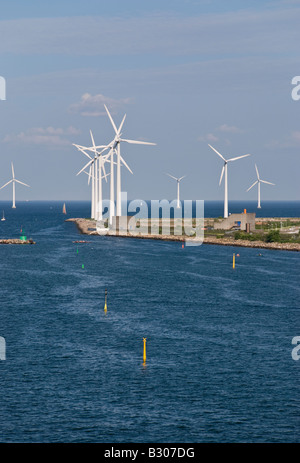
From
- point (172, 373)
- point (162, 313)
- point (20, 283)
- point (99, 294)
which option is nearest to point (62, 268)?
point (20, 283)

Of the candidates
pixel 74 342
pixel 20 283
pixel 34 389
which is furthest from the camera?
pixel 20 283

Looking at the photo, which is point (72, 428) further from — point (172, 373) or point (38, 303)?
point (38, 303)

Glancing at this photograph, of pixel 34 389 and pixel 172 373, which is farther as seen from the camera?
pixel 172 373

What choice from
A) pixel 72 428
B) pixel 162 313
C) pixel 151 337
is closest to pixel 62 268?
pixel 162 313

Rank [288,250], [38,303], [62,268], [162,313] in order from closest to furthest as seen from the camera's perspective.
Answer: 1. [162,313]
2. [38,303]
3. [62,268]
4. [288,250]

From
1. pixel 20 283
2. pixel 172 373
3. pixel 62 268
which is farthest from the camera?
pixel 62 268
